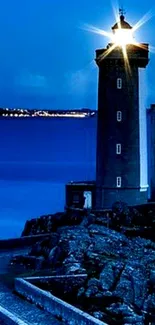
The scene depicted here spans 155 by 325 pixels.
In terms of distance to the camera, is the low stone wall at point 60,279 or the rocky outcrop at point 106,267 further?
the low stone wall at point 60,279

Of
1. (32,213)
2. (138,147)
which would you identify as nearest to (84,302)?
(138,147)

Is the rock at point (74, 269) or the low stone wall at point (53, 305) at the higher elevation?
the rock at point (74, 269)

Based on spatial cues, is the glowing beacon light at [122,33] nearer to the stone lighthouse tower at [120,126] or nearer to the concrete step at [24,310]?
the stone lighthouse tower at [120,126]

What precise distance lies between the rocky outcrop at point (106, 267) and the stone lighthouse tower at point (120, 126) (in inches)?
346

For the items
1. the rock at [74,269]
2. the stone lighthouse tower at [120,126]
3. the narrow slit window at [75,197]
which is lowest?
the rock at [74,269]

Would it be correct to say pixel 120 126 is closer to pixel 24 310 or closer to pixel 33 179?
pixel 24 310

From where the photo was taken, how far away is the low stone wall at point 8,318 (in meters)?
11.7

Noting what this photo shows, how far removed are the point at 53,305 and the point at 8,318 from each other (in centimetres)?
110

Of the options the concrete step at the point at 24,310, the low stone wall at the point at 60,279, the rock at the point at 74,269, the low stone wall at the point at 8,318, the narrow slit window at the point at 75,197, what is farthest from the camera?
the narrow slit window at the point at 75,197

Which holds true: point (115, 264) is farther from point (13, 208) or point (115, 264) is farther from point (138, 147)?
point (13, 208)

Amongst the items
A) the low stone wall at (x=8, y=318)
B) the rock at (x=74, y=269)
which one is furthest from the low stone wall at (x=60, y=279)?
the low stone wall at (x=8, y=318)

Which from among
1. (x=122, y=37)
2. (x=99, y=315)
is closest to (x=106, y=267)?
(x=99, y=315)

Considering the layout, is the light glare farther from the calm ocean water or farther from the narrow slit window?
the calm ocean water

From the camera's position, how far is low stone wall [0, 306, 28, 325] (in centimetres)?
1166
